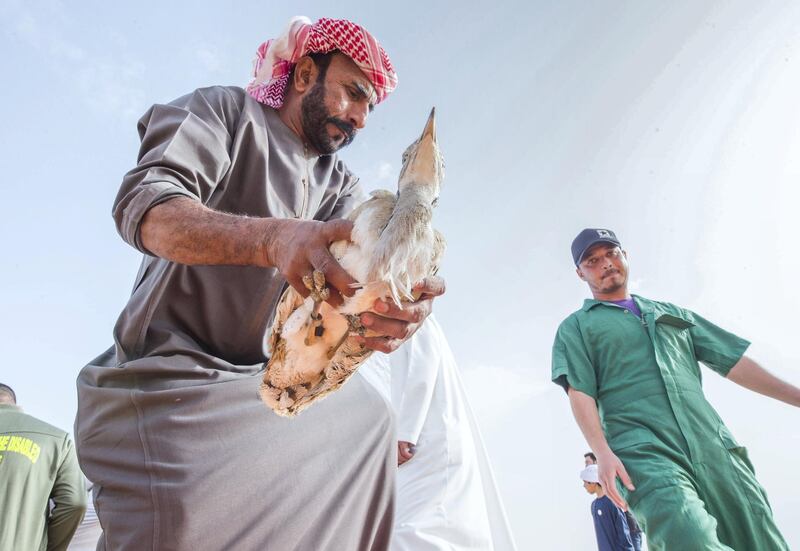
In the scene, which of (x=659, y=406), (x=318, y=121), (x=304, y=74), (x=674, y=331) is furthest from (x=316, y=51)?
(x=674, y=331)

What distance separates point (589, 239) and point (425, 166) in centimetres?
260

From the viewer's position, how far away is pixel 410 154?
1.90 meters

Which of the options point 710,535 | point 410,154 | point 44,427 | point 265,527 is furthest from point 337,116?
point 44,427

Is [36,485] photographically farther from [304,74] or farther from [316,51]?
[316,51]

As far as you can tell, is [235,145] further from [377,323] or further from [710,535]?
[710,535]

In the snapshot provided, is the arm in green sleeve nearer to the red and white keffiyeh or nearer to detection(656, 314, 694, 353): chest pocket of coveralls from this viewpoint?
the red and white keffiyeh

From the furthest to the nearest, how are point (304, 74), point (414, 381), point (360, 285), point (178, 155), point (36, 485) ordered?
1. point (414, 381)
2. point (36, 485)
3. point (304, 74)
4. point (178, 155)
5. point (360, 285)

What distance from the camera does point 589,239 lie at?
4090mm

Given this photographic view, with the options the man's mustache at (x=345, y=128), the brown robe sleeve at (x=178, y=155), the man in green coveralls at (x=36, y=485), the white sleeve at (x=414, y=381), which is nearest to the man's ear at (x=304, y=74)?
the man's mustache at (x=345, y=128)

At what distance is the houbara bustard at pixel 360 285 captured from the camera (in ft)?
4.82

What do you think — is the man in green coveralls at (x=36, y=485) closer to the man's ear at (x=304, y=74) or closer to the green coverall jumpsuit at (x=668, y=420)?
the man's ear at (x=304, y=74)

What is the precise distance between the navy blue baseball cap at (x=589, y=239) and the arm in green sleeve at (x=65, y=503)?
3.94 meters

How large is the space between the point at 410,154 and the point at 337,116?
0.71m

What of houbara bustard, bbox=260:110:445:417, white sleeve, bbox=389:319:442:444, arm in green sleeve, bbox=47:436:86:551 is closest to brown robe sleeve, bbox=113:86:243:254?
houbara bustard, bbox=260:110:445:417
